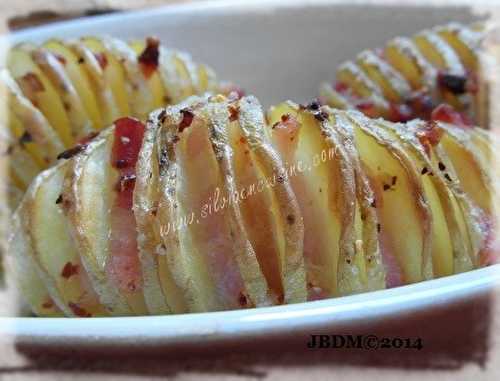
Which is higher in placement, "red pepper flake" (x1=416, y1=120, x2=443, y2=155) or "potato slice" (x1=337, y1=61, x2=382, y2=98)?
"red pepper flake" (x1=416, y1=120, x2=443, y2=155)

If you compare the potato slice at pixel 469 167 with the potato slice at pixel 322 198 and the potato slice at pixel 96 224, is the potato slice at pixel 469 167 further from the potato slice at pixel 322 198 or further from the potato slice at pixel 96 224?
the potato slice at pixel 96 224

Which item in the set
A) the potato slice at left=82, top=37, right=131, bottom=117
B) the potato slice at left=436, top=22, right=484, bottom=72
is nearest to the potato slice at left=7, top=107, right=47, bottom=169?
the potato slice at left=82, top=37, right=131, bottom=117

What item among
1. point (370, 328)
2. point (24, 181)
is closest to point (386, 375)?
point (370, 328)

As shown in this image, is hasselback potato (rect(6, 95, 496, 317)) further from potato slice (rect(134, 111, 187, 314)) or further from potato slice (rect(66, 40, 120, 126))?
potato slice (rect(66, 40, 120, 126))

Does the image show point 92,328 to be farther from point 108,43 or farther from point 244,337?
point 108,43

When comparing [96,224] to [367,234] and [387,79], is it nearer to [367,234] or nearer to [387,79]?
[367,234]

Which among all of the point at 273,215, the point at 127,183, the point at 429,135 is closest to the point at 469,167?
the point at 429,135
